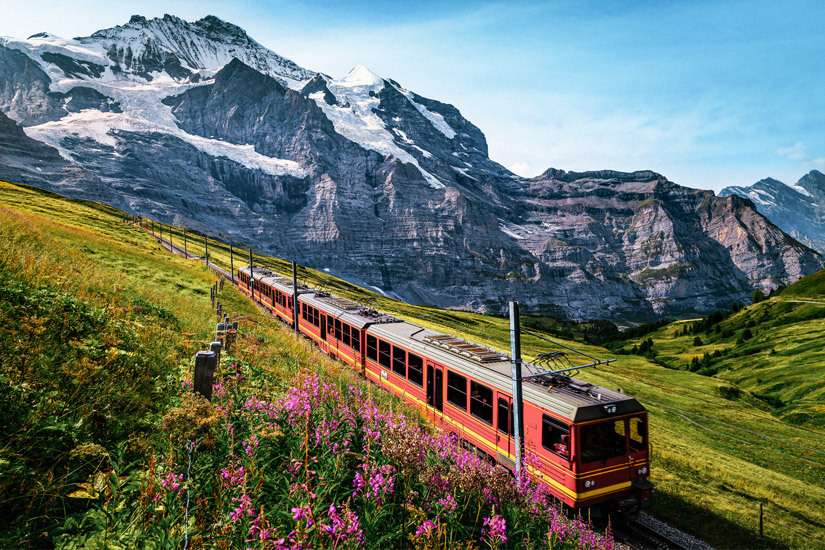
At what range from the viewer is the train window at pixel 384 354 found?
1845 centimetres

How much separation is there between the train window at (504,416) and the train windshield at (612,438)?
2.13 meters

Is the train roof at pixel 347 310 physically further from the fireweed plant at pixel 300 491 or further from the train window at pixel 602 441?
the fireweed plant at pixel 300 491

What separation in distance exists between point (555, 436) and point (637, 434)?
2453 millimetres

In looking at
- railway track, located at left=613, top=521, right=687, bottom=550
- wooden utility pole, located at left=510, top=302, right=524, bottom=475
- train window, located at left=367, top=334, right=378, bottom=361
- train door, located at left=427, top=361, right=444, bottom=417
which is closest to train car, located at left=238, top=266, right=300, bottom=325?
train window, located at left=367, top=334, right=378, bottom=361

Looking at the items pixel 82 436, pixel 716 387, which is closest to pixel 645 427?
pixel 82 436

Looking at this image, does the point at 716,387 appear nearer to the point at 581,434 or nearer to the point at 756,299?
the point at 581,434

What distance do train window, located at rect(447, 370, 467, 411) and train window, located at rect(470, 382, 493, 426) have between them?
38 centimetres

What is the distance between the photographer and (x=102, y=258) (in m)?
26.3

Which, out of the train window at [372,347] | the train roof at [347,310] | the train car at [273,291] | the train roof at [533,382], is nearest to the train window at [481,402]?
the train roof at [533,382]

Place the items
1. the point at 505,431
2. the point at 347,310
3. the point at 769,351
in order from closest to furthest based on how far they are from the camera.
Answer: the point at 505,431
the point at 347,310
the point at 769,351

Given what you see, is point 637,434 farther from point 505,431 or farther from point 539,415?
point 505,431

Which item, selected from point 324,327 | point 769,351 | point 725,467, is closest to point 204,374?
point 324,327

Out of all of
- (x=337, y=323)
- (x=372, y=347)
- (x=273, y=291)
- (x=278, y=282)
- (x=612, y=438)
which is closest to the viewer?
(x=612, y=438)

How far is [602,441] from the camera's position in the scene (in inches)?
432
